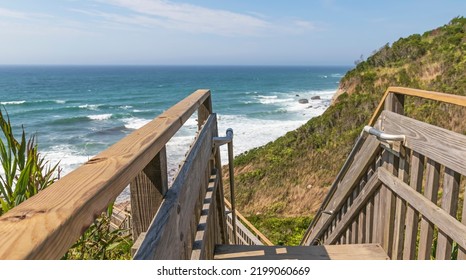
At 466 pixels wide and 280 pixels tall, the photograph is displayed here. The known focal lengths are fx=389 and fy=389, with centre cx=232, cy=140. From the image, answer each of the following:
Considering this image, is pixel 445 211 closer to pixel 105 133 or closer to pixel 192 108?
pixel 192 108

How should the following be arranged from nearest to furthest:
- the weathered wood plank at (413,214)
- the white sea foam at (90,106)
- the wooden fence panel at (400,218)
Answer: the weathered wood plank at (413,214) < the wooden fence panel at (400,218) < the white sea foam at (90,106)

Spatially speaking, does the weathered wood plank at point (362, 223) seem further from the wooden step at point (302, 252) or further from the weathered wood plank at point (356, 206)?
the wooden step at point (302, 252)

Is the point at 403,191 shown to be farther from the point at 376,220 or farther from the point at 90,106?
the point at 90,106

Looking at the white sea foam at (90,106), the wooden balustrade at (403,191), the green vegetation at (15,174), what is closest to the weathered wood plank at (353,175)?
the wooden balustrade at (403,191)

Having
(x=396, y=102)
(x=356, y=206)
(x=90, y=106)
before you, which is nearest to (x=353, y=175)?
(x=356, y=206)

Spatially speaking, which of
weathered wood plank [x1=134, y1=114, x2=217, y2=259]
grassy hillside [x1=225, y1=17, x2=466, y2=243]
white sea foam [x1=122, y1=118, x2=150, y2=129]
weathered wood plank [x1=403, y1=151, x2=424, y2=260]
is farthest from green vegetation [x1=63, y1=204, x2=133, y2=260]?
white sea foam [x1=122, y1=118, x2=150, y2=129]

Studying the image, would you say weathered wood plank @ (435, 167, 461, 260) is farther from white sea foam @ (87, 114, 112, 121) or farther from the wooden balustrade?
white sea foam @ (87, 114, 112, 121)
